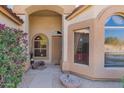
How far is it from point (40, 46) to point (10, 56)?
47.8 ft

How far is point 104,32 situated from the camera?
11.8 metres

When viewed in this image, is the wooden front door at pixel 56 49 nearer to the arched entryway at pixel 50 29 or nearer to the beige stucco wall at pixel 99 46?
the arched entryway at pixel 50 29

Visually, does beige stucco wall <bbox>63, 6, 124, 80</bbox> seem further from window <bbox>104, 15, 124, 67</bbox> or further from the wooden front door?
the wooden front door

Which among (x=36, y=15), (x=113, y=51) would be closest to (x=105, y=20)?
(x=113, y=51)

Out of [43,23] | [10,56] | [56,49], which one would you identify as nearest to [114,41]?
[10,56]

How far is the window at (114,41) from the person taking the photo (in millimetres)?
11956

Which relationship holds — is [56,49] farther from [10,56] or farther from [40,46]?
[10,56]

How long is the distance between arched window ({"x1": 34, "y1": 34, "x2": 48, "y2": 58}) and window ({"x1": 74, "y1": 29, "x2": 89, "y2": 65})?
263 inches

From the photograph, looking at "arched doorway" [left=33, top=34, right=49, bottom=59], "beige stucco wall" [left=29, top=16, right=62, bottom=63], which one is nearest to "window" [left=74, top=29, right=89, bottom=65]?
"beige stucco wall" [left=29, top=16, right=62, bottom=63]

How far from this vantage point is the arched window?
20.8 m

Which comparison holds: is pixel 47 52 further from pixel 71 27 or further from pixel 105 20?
pixel 105 20

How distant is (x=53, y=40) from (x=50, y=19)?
178 centimetres
